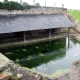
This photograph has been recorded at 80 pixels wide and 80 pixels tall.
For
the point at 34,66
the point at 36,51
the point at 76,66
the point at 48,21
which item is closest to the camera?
the point at 76,66

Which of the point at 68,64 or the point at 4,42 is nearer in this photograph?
the point at 68,64

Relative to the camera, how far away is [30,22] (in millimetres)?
19578

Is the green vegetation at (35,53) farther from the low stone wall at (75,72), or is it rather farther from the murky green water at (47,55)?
the low stone wall at (75,72)

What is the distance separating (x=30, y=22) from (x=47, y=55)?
6253mm

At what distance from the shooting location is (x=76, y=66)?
10664 millimetres

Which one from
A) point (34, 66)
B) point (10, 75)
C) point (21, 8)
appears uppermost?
point (21, 8)

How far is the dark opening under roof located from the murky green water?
2.24 meters

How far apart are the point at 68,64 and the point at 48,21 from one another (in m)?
9.61

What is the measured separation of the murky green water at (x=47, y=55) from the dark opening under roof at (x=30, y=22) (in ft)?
7.34

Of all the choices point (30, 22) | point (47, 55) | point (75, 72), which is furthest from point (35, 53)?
point (75, 72)

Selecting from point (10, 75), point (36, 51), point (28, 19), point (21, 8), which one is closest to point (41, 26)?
point (28, 19)

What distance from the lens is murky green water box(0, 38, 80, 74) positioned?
12484 mm

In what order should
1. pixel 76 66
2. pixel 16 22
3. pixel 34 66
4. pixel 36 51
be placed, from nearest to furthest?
pixel 76 66
pixel 34 66
pixel 36 51
pixel 16 22

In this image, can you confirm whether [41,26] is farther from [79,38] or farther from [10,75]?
[10,75]
